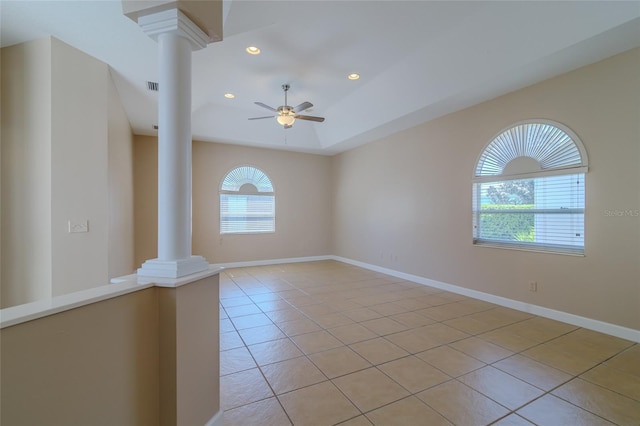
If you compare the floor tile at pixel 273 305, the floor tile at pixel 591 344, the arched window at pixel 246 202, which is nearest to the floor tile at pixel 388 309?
the floor tile at pixel 273 305

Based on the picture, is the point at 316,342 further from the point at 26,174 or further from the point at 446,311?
the point at 26,174

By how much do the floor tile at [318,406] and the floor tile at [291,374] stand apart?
7 cm

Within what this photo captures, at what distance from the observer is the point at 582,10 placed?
2.57m

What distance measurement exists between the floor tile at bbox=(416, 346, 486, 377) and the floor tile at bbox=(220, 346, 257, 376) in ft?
5.14

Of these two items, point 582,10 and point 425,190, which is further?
point 425,190

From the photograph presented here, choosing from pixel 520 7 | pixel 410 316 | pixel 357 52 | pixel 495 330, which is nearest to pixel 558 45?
pixel 520 7

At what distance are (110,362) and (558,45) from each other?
14.5 ft

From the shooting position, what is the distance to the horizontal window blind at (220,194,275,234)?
6.70 m

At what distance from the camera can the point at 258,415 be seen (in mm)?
1831

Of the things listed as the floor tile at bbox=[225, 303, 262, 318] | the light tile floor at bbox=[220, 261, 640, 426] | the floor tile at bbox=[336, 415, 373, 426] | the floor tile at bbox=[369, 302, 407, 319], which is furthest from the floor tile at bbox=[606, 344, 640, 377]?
the floor tile at bbox=[225, 303, 262, 318]

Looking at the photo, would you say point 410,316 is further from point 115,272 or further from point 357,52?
point 115,272

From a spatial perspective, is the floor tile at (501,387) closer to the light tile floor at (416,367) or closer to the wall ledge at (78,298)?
the light tile floor at (416,367)

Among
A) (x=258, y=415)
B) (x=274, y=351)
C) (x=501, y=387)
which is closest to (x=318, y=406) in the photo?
(x=258, y=415)

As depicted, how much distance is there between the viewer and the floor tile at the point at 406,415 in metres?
1.76
